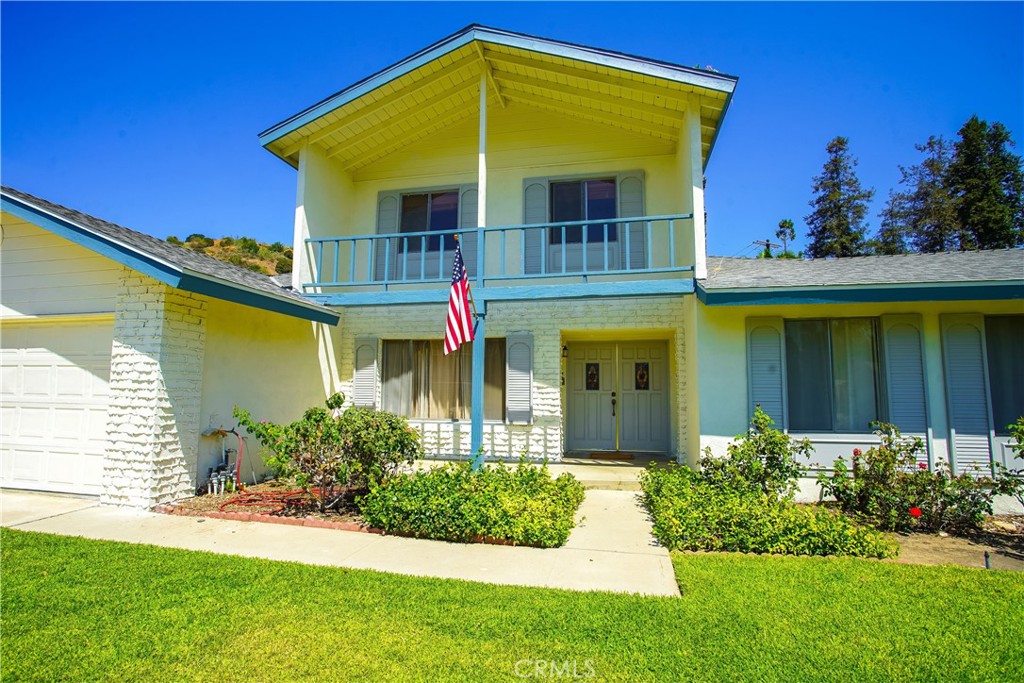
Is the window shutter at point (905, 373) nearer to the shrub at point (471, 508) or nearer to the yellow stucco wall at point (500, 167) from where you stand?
the yellow stucco wall at point (500, 167)

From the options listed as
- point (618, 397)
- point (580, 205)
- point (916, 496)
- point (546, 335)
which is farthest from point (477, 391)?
point (916, 496)

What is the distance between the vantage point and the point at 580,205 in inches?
412

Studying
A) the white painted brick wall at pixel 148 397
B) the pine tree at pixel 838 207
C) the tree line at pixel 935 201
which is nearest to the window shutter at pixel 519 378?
the white painted brick wall at pixel 148 397

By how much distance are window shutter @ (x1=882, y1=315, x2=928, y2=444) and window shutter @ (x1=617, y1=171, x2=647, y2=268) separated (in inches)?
158

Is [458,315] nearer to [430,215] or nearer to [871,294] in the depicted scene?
[430,215]

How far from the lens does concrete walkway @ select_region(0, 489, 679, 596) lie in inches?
184

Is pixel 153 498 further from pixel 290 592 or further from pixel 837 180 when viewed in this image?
pixel 837 180

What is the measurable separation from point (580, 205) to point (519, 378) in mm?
3542

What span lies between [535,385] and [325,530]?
4889 millimetres

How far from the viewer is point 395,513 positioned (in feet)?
19.5

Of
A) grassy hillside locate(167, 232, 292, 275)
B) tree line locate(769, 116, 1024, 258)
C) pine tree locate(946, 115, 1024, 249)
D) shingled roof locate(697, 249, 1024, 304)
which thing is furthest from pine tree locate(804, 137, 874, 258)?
grassy hillside locate(167, 232, 292, 275)

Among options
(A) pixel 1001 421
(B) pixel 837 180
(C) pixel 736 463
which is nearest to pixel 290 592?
(C) pixel 736 463

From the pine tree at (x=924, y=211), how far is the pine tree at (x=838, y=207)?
122cm

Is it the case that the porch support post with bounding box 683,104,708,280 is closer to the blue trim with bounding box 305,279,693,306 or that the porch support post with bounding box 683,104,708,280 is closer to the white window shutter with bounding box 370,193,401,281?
the blue trim with bounding box 305,279,693,306
